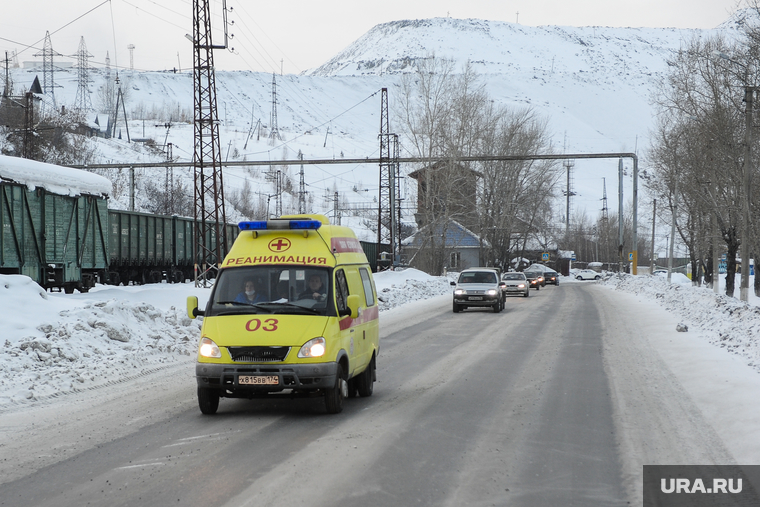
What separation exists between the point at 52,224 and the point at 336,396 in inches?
741

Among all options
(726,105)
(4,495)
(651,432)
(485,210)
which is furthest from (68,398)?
→ (485,210)

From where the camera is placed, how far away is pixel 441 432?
857 centimetres

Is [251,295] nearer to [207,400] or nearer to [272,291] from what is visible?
[272,291]

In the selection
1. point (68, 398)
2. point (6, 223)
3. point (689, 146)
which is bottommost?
point (68, 398)

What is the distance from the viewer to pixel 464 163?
192ft

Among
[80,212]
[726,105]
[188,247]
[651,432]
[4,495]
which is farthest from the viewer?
[188,247]

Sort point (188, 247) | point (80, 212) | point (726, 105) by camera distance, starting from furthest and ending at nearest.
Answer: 1. point (188, 247)
2. point (726, 105)
3. point (80, 212)

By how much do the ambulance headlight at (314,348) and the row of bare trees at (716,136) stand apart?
20986 mm

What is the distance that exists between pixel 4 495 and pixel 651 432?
6304 mm

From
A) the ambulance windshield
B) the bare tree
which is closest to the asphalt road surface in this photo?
the ambulance windshield

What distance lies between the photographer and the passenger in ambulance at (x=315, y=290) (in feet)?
32.0

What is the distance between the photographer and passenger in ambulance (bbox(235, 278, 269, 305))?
978cm

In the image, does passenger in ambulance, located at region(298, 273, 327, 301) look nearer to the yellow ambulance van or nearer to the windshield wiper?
the yellow ambulance van

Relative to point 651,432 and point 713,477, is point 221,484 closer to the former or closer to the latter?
point 713,477
